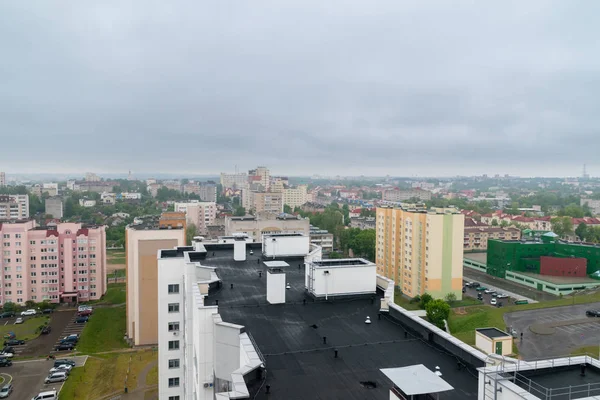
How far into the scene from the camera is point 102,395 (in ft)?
77.5

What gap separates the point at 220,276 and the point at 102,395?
587 inches

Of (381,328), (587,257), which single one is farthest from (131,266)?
(587,257)

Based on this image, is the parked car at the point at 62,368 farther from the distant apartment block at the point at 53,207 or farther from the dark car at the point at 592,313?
the distant apartment block at the point at 53,207

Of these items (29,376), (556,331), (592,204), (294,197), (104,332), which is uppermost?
(294,197)

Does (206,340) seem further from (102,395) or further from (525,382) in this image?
(102,395)

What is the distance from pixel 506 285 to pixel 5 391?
42164mm

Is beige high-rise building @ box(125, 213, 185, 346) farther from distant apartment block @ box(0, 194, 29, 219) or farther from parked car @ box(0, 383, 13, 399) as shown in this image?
distant apartment block @ box(0, 194, 29, 219)

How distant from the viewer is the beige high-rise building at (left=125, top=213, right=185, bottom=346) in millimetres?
28547

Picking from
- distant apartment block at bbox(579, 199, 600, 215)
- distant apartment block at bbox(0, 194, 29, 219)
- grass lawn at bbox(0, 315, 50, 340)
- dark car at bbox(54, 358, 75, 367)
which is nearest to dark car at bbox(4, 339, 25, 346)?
grass lawn at bbox(0, 315, 50, 340)

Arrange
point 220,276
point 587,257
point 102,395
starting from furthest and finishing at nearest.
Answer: point 587,257 < point 102,395 < point 220,276

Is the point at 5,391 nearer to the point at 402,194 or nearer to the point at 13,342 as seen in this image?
the point at 13,342

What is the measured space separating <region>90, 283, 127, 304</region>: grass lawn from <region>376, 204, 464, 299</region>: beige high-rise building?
86.0 ft

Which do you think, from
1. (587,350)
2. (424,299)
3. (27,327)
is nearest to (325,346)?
(587,350)

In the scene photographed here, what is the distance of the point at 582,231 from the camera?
68.8 meters
